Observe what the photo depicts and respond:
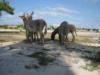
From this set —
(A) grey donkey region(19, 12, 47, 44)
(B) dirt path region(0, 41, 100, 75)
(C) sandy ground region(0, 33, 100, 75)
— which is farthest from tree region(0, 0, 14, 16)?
(B) dirt path region(0, 41, 100, 75)

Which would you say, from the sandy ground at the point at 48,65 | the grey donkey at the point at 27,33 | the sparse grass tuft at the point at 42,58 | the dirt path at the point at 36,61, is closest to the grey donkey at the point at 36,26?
the grey donkey at the point at 27,33

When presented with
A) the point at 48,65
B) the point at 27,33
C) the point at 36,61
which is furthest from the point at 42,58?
the point at 27,33

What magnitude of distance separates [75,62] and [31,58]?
1715 millimetres

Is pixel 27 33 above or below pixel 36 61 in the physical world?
above

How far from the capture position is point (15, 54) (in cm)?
1204

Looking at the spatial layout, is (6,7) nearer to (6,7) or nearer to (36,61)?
(6,7)

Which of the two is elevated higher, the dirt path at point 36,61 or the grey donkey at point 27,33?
the grey donkey at point 27,33

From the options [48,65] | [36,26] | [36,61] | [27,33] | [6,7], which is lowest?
[48,65]

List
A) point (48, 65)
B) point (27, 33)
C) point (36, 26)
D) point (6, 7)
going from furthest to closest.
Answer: point (6, 7) → point (27, 33) → point (36, 26) → point (48, 65)

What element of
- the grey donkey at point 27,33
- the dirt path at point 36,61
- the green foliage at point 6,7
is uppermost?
the green foliage at point 6,7

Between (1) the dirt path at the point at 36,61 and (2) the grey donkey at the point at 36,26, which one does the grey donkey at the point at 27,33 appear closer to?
(2) the grey donkey at the point at 36,26

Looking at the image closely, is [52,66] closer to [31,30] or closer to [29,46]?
[29,46]

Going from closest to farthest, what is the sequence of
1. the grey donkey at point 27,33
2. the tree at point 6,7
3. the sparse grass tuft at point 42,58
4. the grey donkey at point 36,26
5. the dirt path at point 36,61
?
the dirt path at point 36,61 → the sparse grass tuft at point 42,58 → the grey donkey at point 36,26 → the grey donkey at point 27,33 → the tree at point 6,7

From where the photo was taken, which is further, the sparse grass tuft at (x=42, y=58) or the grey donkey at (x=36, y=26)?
the grey donkey at (x=36, y=26)
